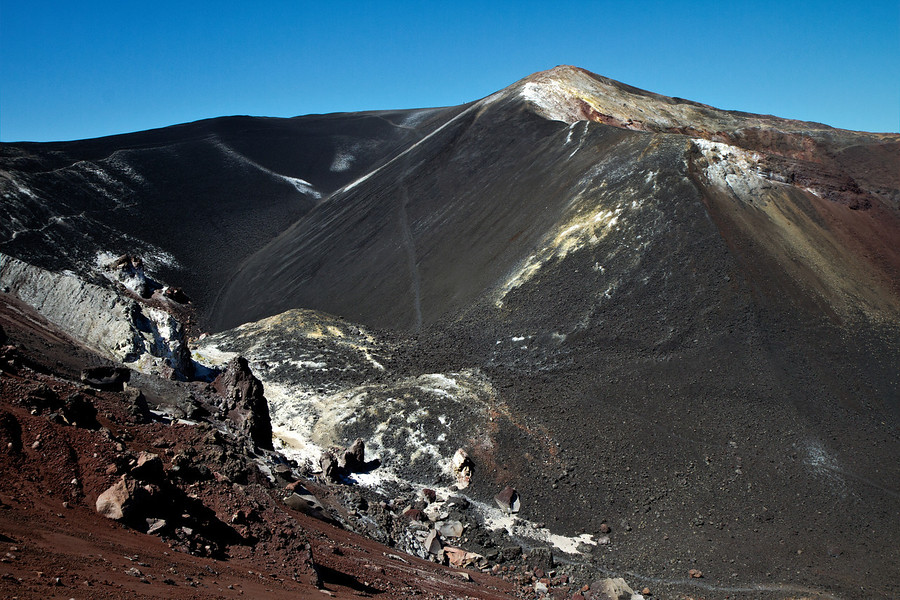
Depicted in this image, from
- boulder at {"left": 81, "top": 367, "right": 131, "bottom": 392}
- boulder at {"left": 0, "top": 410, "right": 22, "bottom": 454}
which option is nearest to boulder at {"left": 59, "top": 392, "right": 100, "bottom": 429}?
boulder at {"left": 0, "top": 410, "right": 22, "bottom": 454}

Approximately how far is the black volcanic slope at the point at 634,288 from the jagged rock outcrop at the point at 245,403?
586 cm

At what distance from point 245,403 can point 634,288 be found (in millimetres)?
13115

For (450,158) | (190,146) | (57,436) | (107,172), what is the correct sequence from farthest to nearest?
1. (190,146)
2. (107,172)
3. (450,158)
4. (57,436)

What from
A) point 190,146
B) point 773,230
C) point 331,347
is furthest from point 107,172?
point 773,230

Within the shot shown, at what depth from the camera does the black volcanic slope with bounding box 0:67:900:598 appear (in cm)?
1567

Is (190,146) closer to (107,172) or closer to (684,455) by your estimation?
(107,172)

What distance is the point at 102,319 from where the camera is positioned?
1975 cm

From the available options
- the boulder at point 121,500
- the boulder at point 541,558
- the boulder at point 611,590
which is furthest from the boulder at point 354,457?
the boulder at point 121,500

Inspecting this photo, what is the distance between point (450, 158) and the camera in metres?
40.9

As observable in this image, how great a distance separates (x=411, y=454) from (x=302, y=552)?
9.37 m

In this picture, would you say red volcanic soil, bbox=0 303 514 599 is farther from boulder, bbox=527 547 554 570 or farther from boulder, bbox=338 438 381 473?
boulder, bbox=338 438 381 473

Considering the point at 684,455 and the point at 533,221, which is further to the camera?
the point at 533,221

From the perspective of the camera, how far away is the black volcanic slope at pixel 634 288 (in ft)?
51.4

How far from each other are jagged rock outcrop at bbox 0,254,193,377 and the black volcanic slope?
792 cm
